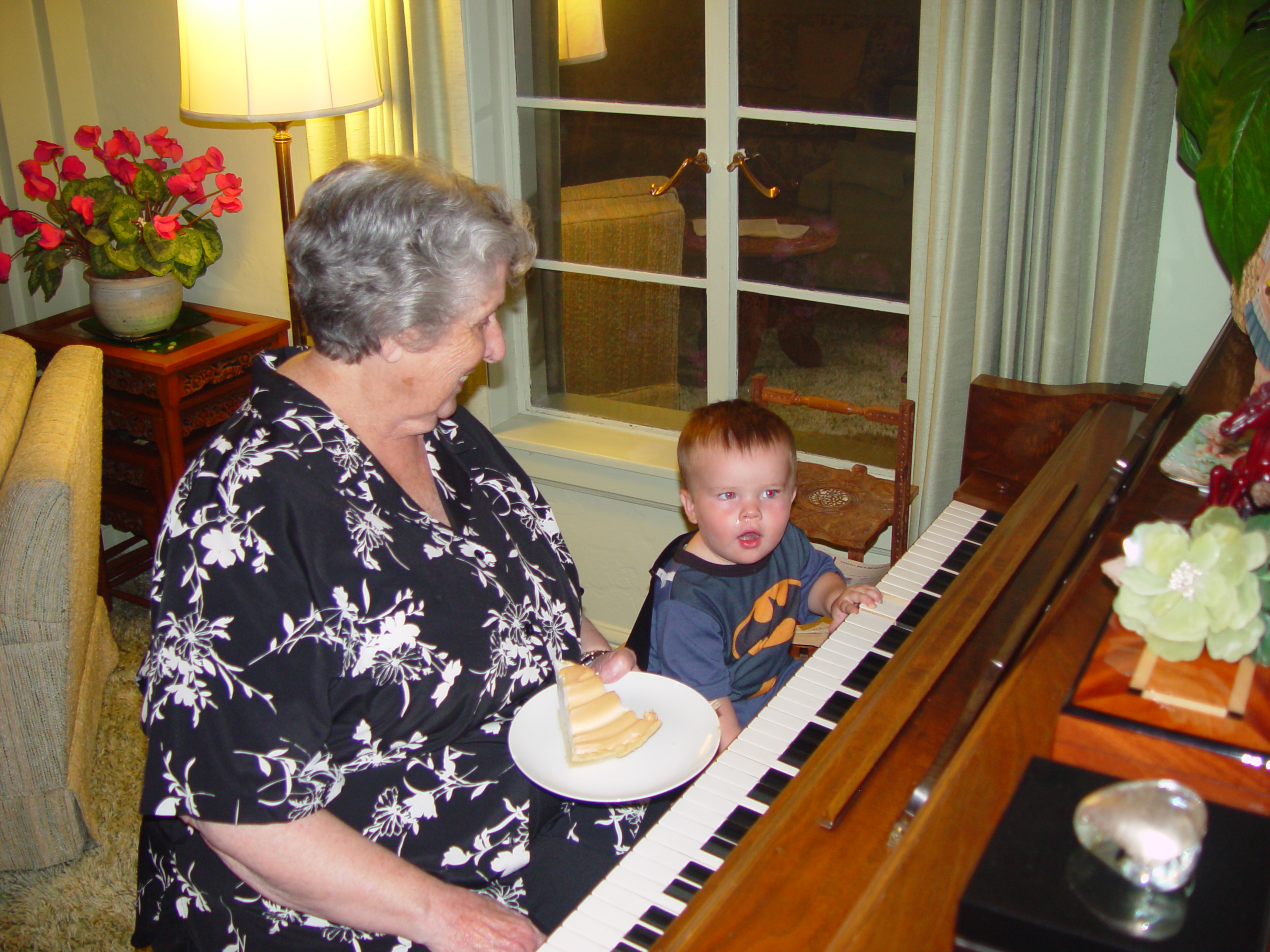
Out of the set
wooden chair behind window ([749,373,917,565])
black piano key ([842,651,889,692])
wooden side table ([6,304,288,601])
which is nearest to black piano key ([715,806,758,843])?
black piano key ([842,651,889,692])

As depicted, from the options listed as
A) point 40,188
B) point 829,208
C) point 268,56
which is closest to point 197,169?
point 40,188

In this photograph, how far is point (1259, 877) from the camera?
28.1 inches

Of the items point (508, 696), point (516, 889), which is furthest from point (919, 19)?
point (516, 889)

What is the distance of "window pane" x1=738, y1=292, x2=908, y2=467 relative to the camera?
2.69 m

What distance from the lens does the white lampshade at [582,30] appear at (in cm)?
270

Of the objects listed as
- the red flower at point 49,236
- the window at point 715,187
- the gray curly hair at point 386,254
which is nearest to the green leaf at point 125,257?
the red flower at point 49,236

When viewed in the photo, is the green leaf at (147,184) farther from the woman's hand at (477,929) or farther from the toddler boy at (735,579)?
the woman's hand at (477,929)

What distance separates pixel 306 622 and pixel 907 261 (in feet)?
5.95

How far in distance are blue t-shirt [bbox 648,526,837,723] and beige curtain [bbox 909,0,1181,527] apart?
0.70 meters

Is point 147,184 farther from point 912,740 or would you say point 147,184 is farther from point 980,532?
point 912,740

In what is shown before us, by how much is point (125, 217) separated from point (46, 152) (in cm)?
22

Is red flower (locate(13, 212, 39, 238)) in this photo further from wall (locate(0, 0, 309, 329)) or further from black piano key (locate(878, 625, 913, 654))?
black piano key (locate(878, 625, 913, 654))

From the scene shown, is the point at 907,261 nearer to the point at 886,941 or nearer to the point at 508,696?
the point at 508,696

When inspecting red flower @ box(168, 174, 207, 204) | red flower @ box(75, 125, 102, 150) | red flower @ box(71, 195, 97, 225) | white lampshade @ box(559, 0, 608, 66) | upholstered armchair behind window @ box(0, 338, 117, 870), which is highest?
white lampshade @ box(559, 0, 608, 66)
